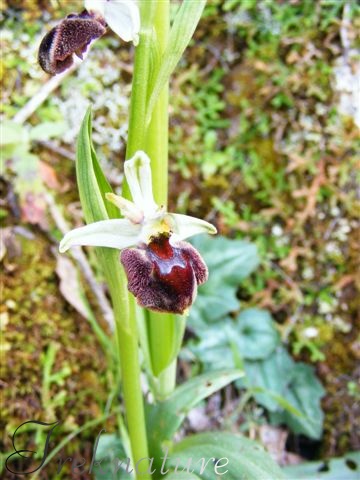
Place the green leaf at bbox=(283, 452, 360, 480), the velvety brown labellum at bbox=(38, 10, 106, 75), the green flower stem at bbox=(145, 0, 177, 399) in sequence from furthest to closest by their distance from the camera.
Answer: the green leaf at bbox=(283, 452, 360, 480) < the green flower stem at bbox=(145, 0, 177, 399) < the velvety brown labellum at bbox=(38, 10, 106, 75)

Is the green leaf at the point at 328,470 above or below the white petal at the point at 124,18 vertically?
below

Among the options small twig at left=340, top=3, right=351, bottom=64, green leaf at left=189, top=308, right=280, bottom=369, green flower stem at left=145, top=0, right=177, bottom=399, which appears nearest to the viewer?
green flower stem at left=145, top=0, right=177, bottom=399

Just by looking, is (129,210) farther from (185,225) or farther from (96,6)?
(96,6)

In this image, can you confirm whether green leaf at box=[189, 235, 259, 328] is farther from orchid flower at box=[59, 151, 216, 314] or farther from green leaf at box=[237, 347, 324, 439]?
orchid flower at box=[59, 151, 216, 314]

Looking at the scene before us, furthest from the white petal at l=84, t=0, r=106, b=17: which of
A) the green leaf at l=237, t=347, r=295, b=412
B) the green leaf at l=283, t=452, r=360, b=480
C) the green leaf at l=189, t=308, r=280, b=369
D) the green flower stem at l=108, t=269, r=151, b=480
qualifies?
the green leaf at l=283, t=452, r=360, b=480

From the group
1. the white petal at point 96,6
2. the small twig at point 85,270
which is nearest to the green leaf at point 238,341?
the small twig at point 85,270

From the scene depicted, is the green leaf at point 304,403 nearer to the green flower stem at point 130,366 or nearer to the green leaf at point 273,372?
the green leaf at point 273,372
